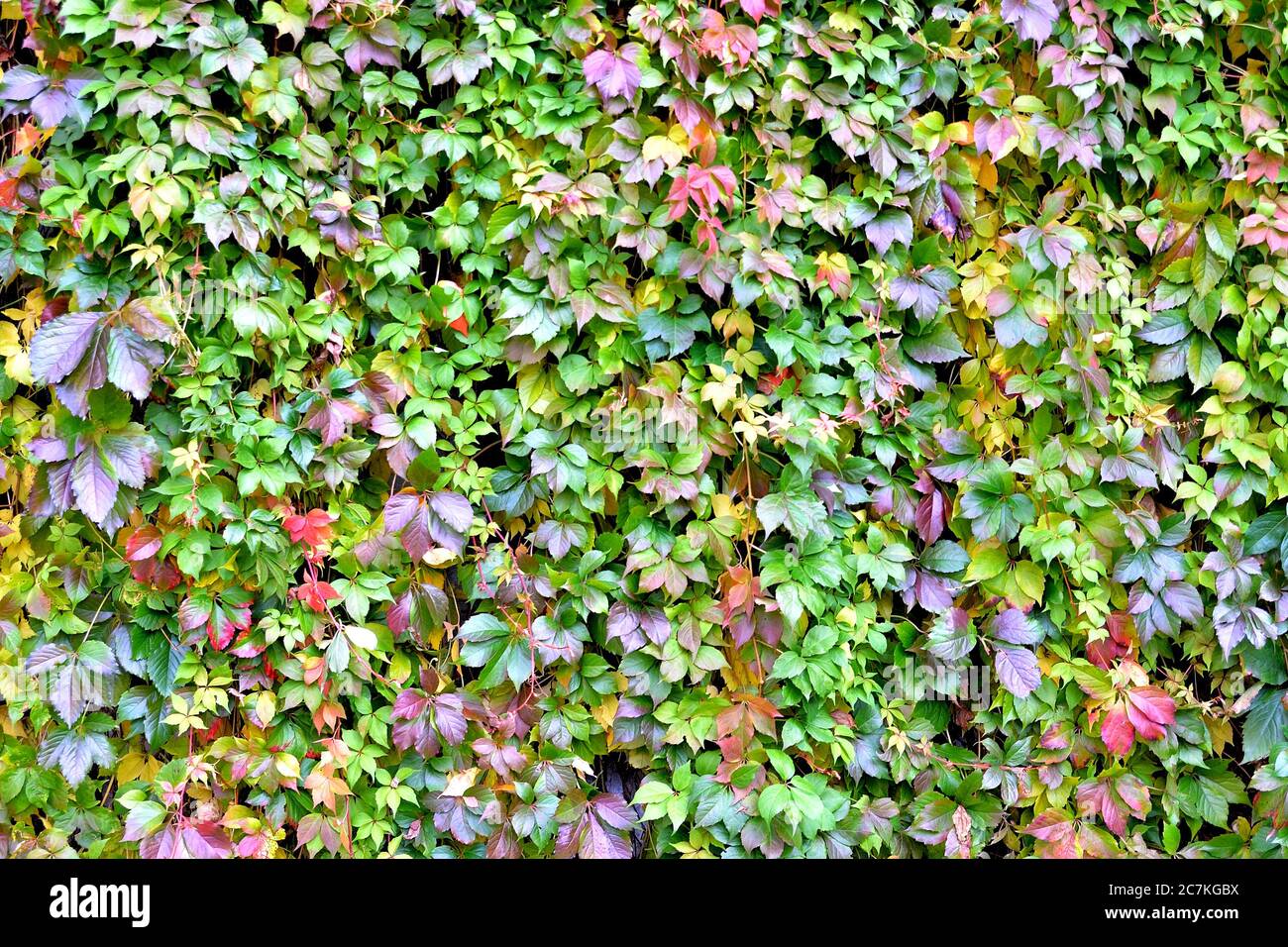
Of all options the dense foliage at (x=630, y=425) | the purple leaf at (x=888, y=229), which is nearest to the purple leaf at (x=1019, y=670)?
the dense foliage at (x=630, y=425)

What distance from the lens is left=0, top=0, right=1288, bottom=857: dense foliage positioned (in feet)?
6.72

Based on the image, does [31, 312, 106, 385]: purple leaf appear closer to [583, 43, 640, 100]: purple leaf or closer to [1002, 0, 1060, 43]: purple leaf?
[583, 43, 640, 100]: purple leaf

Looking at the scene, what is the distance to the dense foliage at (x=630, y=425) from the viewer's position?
2.05 metres

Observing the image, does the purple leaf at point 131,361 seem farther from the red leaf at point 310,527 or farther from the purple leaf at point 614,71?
the purple leaf at point 614,71

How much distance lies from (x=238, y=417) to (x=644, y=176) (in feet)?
3.53

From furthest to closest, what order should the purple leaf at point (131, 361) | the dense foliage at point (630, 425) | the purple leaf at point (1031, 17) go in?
the purple leaf at point (1031, 17)
the dense foliage at point (630, 425)
the purple leaf at point (131, 361)

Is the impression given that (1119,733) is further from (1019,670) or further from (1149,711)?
(1019,670)

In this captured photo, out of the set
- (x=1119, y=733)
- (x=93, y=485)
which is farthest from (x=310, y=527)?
(x=1119, y=733)

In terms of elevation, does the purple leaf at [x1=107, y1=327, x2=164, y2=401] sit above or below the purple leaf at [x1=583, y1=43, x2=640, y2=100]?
below

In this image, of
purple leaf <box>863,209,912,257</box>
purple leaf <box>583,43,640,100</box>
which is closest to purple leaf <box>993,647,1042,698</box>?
purple leaf <box>863,209,912,257</box>

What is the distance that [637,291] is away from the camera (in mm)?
2146

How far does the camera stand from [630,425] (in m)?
2.13

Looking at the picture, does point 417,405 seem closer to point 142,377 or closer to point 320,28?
point 142,377

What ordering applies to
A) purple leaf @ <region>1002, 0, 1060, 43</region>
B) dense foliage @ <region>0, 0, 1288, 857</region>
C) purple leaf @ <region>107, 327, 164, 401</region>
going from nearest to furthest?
purple leaf @ <region>107, 327, 164, 401</region>
dense foliage @ <region>0, 0, 1288, 857</region>
purple leaf @ <region>1002, 0, 1060, 43</region>
